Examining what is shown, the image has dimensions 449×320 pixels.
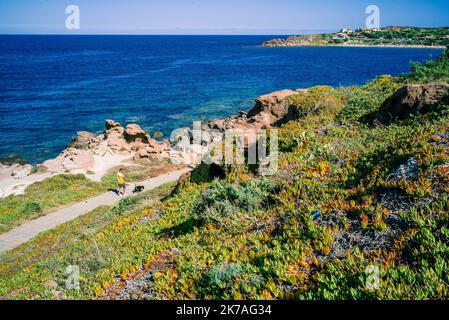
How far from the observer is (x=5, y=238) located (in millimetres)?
18219

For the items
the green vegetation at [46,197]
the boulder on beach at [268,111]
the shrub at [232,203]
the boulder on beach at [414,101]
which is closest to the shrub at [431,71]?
the boulder on beach at [414,101]

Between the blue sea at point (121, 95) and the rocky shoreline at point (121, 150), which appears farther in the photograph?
the blue sea at point (121, 95)

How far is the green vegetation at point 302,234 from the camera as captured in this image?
5.54 m

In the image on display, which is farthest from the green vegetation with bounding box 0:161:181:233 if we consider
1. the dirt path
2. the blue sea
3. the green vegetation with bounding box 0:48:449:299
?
the blue sea

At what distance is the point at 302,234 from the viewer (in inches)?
281

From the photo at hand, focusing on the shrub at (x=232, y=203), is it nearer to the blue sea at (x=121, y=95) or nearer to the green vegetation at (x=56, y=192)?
the green vegetation at (x=56, y=192)

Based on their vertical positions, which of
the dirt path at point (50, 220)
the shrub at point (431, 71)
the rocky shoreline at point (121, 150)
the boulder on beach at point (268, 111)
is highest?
the shrub at point (431, 71)

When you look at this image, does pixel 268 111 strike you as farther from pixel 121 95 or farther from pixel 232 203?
pixel 121 95

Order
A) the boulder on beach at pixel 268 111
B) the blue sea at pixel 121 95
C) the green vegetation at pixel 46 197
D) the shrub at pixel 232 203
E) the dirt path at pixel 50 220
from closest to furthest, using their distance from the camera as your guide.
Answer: the shrub at pixel 232 203
the dirt path at pixel 50 220
the green vegetation at pixel 46 197
the boulder on beach at pixel 268 111
the blue sea at pixel 121 95

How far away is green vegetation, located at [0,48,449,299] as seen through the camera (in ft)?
18.2

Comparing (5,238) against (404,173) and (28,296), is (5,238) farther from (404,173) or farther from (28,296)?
(404,173)
